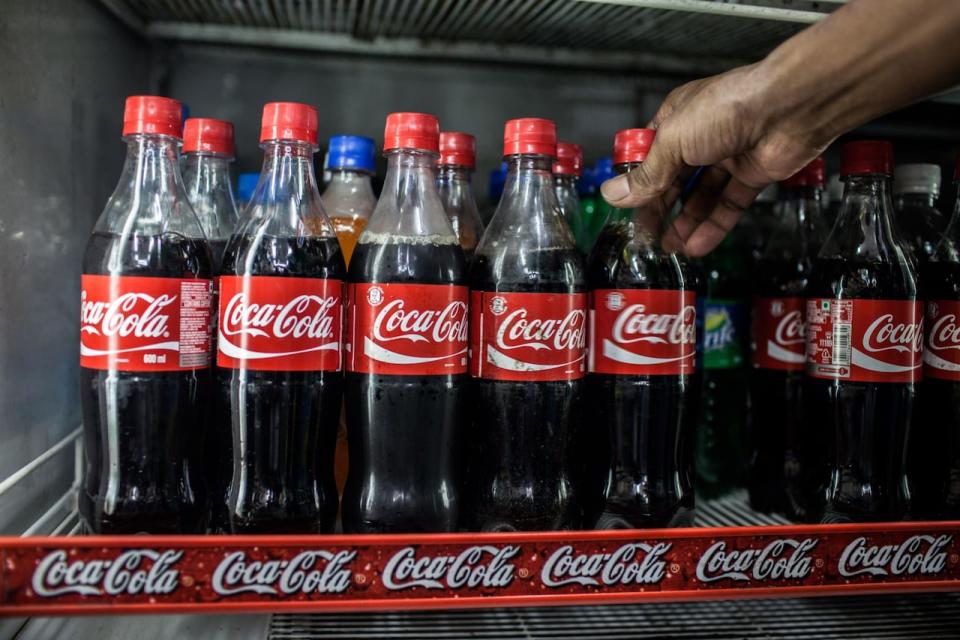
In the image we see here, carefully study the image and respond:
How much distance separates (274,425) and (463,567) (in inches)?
12.6

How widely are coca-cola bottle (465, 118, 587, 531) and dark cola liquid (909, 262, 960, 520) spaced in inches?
21.2

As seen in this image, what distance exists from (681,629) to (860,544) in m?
0.37

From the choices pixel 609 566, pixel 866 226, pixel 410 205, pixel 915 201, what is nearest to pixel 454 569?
pixel 609 566

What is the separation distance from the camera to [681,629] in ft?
3.84

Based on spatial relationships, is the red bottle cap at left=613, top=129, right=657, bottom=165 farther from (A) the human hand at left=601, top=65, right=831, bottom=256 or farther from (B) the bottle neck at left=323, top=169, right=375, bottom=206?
(B) the bottle neck at left=323, top=169, right=375, bottom=206

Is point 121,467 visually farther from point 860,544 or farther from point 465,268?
point 860,544

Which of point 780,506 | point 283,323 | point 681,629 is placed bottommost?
point 681,629

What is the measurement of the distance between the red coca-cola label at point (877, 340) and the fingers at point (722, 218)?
0.24 m

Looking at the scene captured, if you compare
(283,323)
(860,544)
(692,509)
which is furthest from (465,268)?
(860,544)

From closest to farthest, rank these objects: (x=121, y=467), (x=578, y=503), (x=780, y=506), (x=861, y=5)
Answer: (x=861, y=5), (x=121, y=467), (x=578, y=503), (x=780, y=506)

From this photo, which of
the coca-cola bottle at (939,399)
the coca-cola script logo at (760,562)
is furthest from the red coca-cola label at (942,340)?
the coca-cola script logo at (760,562)

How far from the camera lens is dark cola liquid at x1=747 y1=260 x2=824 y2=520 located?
134cm

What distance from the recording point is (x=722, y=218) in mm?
1288

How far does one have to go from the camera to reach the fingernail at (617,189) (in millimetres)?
1091
